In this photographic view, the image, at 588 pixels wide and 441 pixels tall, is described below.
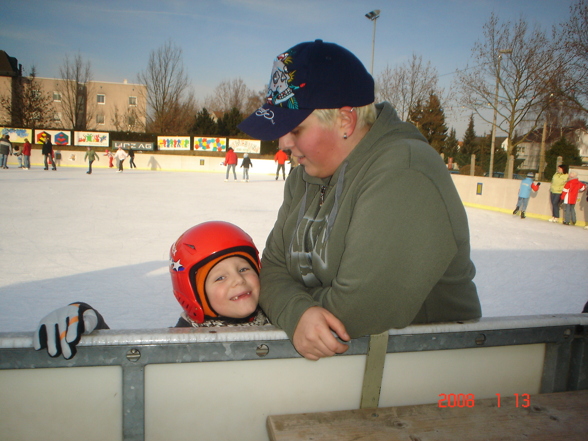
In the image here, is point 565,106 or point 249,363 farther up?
point 565,106

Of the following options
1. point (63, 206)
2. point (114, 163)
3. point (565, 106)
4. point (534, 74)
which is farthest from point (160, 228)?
point (114, 163)

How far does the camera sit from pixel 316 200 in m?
1.24

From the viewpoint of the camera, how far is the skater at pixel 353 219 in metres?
0.92

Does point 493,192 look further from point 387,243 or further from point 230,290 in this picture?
point 387,243

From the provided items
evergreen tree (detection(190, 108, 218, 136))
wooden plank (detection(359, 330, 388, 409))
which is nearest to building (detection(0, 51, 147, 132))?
evergreen tree (detection(190, 108, 218, 136))

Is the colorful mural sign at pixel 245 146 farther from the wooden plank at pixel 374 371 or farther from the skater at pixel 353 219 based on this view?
the wooden plank at pixel 374 371

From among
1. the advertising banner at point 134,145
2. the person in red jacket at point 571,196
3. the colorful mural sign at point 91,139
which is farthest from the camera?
the advertising banner at point 134,145

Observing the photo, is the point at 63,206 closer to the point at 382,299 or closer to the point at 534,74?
the point at 382,299

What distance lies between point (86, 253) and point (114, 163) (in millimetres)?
21977

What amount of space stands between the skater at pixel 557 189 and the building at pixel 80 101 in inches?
1415

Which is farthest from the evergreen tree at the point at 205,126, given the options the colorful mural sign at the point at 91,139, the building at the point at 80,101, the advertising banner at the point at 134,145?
the colorful mural sign at the point at 91,139

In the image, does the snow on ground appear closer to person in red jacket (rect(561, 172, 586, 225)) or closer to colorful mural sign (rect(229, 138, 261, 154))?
person in red jacket (rect(561, 172, 586, 225))

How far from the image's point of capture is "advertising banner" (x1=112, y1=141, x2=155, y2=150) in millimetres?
25922

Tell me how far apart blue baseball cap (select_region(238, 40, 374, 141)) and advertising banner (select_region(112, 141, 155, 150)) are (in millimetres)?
26942
